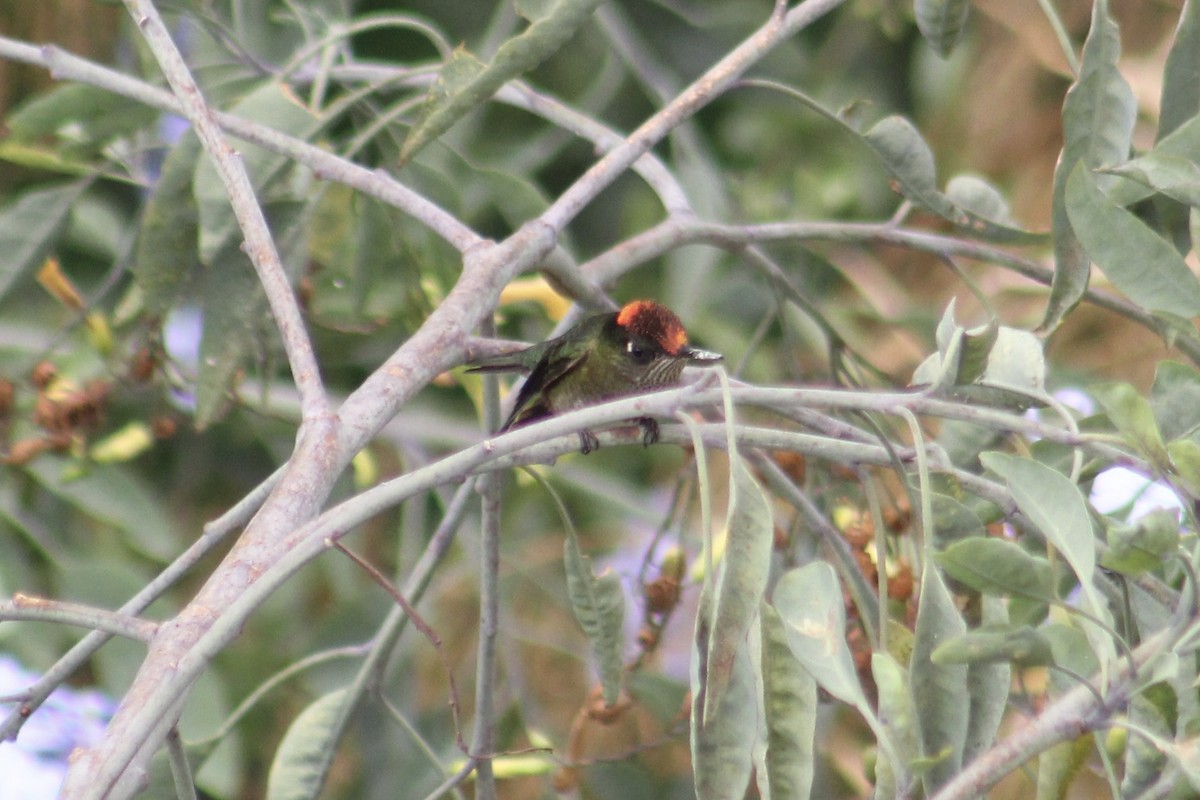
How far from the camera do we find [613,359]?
90.8 inches

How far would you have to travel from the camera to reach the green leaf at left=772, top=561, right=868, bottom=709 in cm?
108

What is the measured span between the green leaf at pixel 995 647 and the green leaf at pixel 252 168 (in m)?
1.26

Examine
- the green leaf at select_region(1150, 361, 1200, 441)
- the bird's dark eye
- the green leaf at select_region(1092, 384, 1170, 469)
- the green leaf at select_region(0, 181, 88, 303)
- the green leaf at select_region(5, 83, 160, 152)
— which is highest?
the green leaf at select_region(5, 83, 160, 152)

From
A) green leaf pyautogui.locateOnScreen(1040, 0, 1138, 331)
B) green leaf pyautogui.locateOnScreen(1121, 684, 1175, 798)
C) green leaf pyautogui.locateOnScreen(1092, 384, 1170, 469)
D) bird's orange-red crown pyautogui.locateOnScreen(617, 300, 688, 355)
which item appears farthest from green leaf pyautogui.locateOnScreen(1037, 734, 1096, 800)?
bird's orange-red crown pyautogui.locateOnScreen(617, 300, 688, 355)

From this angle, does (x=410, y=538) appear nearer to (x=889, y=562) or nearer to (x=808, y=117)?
(x=889, y=562)

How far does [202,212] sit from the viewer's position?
189cm

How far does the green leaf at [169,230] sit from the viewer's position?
2064 mm

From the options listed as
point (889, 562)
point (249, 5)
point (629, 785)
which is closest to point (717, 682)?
point (889, 562)

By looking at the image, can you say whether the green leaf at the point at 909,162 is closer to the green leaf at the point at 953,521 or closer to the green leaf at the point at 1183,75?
the green leaf at the point at 1183,75

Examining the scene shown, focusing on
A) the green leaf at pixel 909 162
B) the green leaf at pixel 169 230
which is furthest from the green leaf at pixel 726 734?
the green leaf at pixel 169 230

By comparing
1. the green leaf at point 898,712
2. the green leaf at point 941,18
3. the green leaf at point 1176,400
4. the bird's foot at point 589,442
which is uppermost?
the green leaf at point 941,18

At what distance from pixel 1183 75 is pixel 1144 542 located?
88 cm

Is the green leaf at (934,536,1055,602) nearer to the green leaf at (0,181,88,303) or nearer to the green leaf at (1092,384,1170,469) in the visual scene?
the green leaf at (1092,384,1170,469)

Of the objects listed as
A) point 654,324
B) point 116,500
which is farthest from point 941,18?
point 116,500
